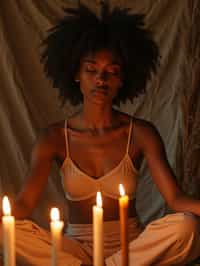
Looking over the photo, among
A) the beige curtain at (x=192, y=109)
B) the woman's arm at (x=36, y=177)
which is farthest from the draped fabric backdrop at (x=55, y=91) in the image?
the woman's arm at (x=36, y=177)

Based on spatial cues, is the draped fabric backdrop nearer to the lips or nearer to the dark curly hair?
the dark curly hair

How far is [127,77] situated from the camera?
2.71 metres

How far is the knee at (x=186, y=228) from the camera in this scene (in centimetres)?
Result: 234

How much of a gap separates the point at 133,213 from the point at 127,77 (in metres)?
0.53

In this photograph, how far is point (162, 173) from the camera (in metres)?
2.57

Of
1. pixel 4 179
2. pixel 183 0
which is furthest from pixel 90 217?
pixel 183 0

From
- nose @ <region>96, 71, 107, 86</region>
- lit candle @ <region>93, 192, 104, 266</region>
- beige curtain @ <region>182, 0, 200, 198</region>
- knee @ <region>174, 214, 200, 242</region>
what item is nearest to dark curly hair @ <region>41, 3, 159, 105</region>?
nose @ <region>96, 71, 107, 86</region>

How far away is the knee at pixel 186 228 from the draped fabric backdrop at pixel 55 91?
0.89m

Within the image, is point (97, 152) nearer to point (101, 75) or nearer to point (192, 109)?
point (101, 75)

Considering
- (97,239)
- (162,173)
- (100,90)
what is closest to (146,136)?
(162,173)

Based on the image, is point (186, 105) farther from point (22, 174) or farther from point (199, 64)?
point (22, 174)

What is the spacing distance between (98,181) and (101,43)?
1.69 ft

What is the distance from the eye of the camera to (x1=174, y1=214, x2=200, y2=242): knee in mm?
2336

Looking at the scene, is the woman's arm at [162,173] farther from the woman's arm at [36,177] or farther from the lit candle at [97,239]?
the lit candle at [97,239]
